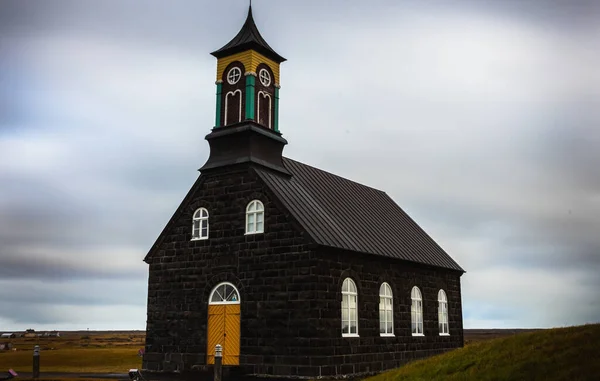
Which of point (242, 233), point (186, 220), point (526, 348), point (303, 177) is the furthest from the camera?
point (303, 177)

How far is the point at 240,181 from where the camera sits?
28781mm

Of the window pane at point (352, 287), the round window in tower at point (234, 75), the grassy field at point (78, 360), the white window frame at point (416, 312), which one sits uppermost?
the round window in tower at point (234, 75)

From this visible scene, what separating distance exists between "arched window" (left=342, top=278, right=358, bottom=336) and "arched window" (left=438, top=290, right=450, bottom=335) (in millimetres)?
9952

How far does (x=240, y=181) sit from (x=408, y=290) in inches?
417

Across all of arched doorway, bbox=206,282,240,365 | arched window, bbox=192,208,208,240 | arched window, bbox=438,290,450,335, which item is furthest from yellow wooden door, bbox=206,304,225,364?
arched window, bbox=438,290,450,335

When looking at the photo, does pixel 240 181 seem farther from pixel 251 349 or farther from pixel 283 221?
pixel 251 349

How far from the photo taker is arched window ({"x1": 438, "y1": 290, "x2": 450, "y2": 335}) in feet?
119

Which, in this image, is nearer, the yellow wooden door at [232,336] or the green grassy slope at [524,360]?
the green grassy slope at [524,360]

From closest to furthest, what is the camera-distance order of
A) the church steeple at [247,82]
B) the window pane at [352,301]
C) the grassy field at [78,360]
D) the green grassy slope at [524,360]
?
the green grassy slope at [524,360], the window pane at [352,301], the church steeple at [247,82], the grassy field at [78,360]

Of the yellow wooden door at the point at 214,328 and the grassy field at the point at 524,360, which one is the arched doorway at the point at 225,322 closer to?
the yellow wooden door at the point at 214,328

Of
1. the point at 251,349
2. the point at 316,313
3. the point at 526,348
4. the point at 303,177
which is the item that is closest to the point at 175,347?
the point at 251,349

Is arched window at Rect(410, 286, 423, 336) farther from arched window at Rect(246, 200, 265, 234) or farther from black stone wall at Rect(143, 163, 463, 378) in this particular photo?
arched window at Rect(246, 200, 265, 234)

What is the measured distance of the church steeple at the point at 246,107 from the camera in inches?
1162

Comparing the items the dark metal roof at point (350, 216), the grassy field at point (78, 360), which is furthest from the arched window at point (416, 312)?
the grassy field at point (78, 360)
